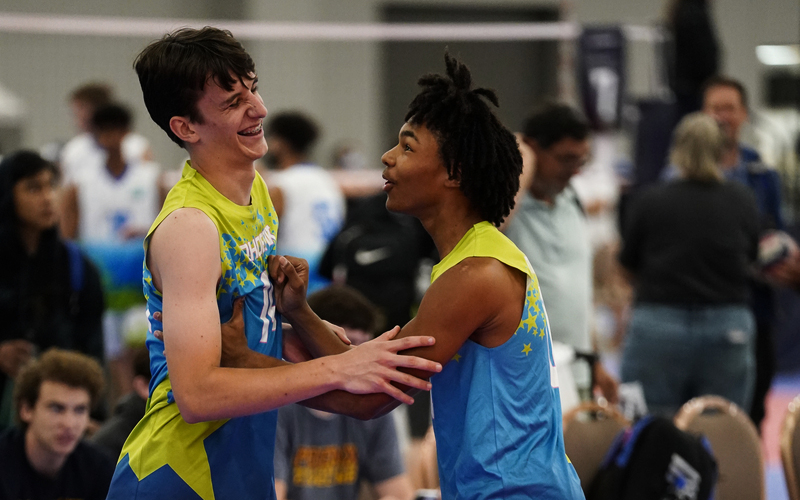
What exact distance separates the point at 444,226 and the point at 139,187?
444 centimetres

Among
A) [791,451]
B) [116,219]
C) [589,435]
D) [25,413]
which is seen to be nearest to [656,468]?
[589,435]

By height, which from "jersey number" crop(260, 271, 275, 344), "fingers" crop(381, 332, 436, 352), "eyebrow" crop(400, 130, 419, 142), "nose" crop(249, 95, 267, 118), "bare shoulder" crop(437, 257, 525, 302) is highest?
"nose" crop(249, 95, 267, 118)

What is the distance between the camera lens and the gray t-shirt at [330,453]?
3531 millimetres

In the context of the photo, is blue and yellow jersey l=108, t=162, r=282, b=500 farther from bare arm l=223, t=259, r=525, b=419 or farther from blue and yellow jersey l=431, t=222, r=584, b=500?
blue and yellow jersey l=431, t=222, r=584, b=500

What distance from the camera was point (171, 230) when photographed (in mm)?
1996

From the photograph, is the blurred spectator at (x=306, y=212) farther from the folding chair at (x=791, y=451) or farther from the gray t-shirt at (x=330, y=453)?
the folding chair at (x=791, y=451)

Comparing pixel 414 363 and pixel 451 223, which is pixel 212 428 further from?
pixel 451 223

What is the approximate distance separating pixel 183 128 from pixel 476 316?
0.77m

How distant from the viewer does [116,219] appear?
20.4 feet

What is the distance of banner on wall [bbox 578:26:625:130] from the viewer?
775 centimetres

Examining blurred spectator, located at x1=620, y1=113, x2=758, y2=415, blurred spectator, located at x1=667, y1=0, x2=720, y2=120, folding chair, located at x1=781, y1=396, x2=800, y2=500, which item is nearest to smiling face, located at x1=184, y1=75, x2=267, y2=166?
folding chair, located at x1=781, y1=396, x2=800, y2=500

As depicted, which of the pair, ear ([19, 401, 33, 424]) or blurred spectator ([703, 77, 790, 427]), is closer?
ear ([19, 401, 33, 424])

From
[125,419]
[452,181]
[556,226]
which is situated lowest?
[125,419]

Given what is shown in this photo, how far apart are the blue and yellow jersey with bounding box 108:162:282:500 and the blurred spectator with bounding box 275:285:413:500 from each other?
4.44 ft
